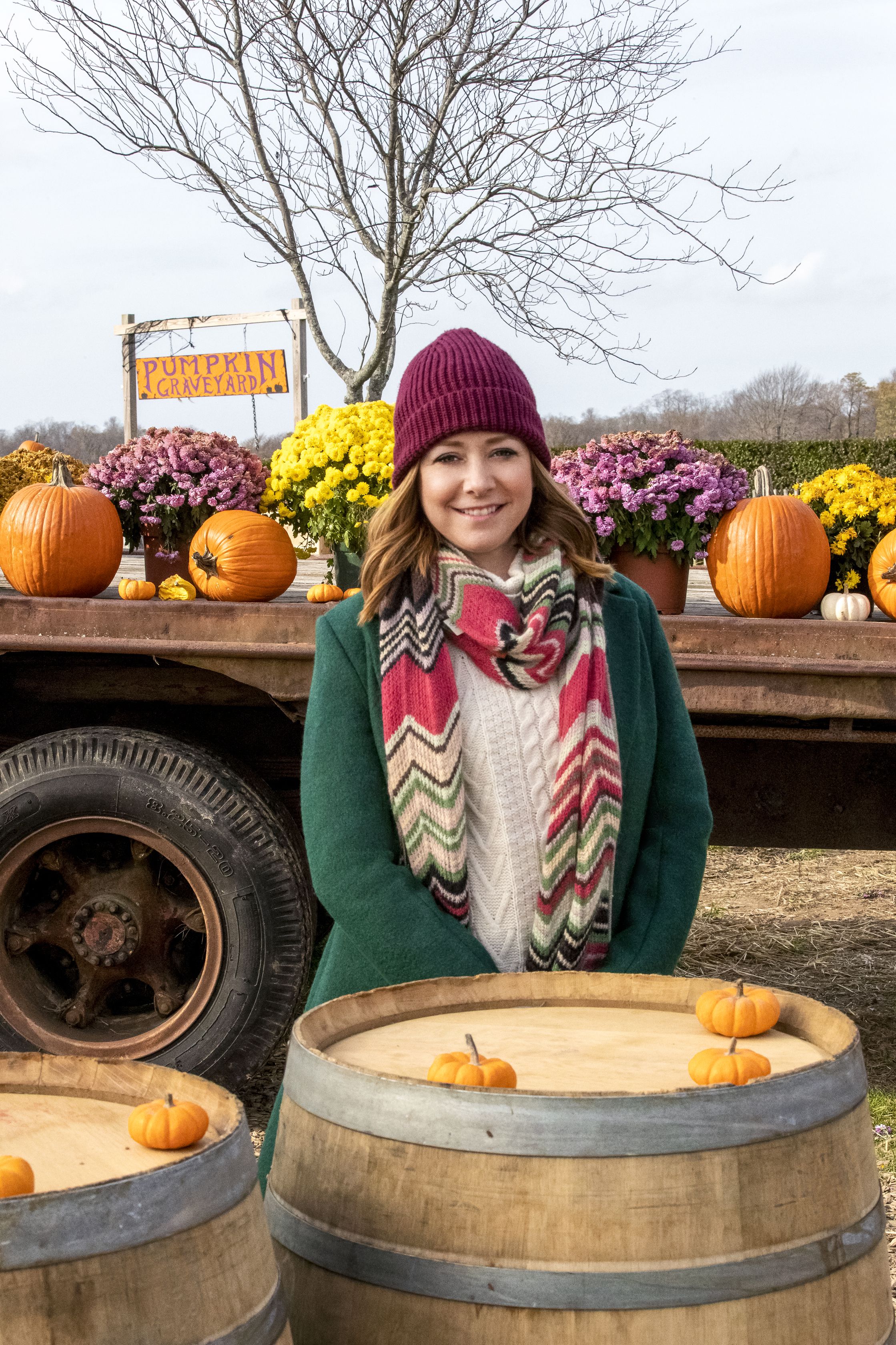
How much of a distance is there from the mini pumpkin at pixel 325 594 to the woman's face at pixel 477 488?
1.45 m

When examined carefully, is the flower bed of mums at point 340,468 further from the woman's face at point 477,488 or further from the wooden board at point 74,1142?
the wooden board at point 74,1142

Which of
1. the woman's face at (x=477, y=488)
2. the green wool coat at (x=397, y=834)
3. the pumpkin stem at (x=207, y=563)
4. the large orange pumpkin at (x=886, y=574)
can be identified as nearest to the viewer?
the green wool coat at (x=397, y=834)

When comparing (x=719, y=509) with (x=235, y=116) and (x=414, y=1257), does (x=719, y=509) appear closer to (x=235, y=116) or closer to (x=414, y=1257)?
(x=414, y=1257)

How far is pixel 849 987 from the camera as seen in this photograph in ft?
15.6

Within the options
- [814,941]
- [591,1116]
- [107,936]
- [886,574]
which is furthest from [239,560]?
[814,941]

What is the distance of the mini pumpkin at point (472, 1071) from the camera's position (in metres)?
1.24

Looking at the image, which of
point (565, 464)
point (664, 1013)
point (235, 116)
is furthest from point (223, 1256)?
point (235, 116)

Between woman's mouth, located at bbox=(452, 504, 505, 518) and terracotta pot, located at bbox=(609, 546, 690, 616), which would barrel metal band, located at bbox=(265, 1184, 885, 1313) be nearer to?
woman's mouth, located at bbox=(452, 504, 505, 518)

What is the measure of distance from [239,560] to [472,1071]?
7.91 feet

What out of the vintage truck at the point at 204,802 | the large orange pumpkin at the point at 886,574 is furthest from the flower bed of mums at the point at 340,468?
the large orange pumpkin at the point at 886,574

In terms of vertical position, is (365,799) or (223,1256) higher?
(365,799)

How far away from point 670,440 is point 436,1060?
2.36m

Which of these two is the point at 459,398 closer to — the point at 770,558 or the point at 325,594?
the point at 325,594

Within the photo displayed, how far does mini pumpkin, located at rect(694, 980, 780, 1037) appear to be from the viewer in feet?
4.63
